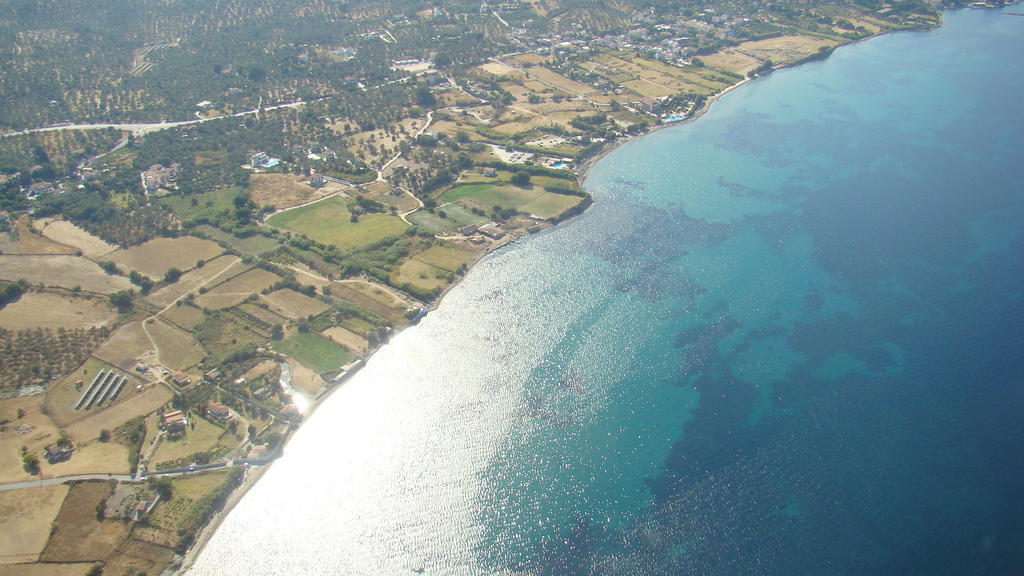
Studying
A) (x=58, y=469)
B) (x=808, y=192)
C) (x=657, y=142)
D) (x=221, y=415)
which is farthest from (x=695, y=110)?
(x=58, y=469)

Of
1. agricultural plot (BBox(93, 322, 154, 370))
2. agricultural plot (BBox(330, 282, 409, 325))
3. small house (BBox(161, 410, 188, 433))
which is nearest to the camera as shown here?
small house (BBox(161, 410, 188, 433))

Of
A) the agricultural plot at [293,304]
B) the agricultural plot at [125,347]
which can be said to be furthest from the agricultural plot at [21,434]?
the agricultural plot at [293,304]

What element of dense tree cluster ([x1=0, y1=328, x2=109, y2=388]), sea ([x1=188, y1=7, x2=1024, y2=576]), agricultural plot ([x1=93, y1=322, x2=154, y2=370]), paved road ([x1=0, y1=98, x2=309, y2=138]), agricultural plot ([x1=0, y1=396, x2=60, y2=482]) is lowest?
sea ([x1=188, y1=7, x2=1024, y2=576])

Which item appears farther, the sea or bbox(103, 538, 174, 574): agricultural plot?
the sea

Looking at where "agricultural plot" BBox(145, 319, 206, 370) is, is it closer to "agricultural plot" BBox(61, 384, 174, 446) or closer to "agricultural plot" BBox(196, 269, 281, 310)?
"agricultural plot" BBox(61, 384, 174, 446)

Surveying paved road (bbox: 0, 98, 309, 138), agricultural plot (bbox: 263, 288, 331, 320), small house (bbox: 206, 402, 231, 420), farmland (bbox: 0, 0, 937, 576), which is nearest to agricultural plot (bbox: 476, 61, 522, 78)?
farmland (bbox: 0, 0, 937, 576)

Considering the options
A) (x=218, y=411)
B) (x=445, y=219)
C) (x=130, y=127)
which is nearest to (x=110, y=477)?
(x=218, y=411)

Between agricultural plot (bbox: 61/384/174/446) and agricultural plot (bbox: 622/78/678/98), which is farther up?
agricultural plot (bbox: 61/384/174/446)
